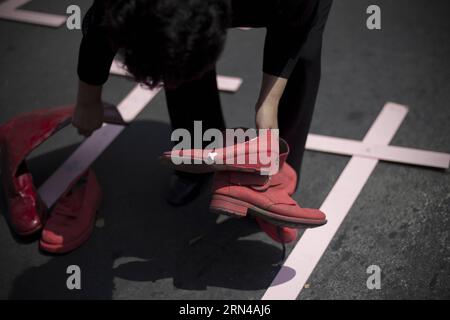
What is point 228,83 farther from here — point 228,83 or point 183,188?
point 183,188

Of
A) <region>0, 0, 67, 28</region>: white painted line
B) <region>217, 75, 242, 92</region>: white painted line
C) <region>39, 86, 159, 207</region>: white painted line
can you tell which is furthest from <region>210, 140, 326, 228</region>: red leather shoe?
<region>0, 0, 67, 28</region>: white painted line

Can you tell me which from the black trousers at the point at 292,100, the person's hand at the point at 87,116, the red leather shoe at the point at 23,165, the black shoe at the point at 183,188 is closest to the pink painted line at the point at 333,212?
the black trousers at the point at 292,100

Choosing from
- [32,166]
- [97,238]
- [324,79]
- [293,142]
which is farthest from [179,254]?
[324,79]

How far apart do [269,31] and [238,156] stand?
0.40m

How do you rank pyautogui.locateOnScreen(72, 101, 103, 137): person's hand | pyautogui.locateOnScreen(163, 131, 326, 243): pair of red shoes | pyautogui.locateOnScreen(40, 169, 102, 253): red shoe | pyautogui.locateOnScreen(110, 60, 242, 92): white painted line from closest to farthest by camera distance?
1. pyautogui.locateOnScreen(163, 131, 326, 243): pair of red shoes
2. pyautogui.locateOnScreen(72, 101, 103, 137): person's hand
3. pyautogui.locateOnScreen(40, 169, 102, 253): red shoe
4. pyautogui.locateOnScreen(110, 60, 242, 92): white painted line

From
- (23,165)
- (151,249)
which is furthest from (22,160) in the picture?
(151,249)

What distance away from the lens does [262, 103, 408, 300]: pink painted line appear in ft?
6.46

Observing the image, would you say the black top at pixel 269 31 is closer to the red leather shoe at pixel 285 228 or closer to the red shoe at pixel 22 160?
the red leather shoe at pixel 285 228

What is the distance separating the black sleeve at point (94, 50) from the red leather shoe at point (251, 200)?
1.66ft

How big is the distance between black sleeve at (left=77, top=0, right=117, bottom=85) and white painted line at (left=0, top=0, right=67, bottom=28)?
70.3 inches

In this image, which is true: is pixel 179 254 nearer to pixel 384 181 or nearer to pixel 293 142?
pixel 293 142

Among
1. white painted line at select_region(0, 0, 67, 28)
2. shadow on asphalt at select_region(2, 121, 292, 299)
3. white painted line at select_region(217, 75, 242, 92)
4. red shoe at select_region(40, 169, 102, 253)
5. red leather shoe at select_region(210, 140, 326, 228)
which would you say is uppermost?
white painted line at select_region(0, 0, 67, 28)

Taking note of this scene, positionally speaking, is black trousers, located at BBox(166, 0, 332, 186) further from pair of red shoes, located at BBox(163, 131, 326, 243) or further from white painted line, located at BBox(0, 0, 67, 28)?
white painted line, located at BBox(0, 0, 67, 28)

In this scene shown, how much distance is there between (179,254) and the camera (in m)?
2.09
